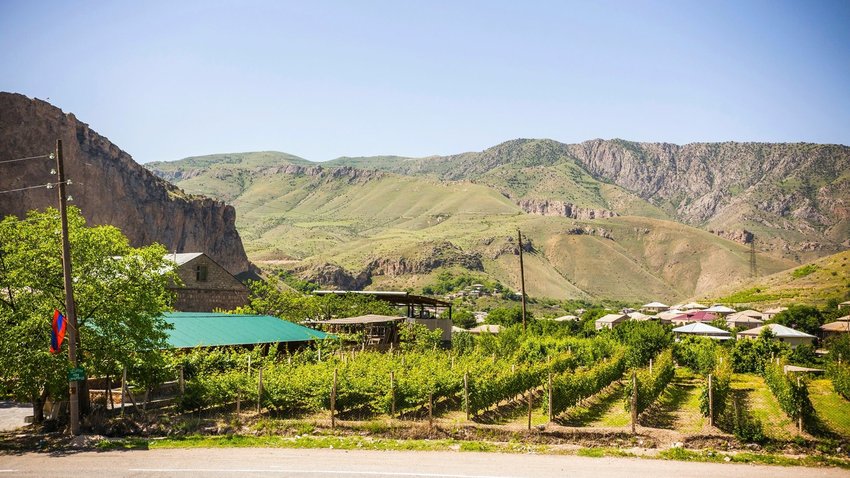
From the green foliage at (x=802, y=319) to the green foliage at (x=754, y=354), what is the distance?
28801 millimetres

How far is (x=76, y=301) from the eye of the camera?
21.5 meters

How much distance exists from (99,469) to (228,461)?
2.94m

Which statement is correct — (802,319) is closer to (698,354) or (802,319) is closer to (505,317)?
(698,354)

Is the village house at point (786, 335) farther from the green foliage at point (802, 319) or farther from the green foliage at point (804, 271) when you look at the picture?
the green foliage at point (804, 271)

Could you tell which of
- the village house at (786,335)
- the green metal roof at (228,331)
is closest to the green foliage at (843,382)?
the village house at (786,335)


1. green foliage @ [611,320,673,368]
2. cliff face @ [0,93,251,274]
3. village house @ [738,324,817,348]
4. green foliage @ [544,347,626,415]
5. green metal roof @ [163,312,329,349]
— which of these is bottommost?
village house @ [738,324,817,348]

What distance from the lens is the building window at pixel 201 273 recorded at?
181 ft

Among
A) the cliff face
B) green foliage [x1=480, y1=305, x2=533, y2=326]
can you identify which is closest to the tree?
the cliff face

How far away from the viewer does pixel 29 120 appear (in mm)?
97812

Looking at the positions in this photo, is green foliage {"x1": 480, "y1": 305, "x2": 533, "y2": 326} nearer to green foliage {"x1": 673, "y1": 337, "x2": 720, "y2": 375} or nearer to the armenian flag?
green foliage {"x1": 673, "y1": 337, "x2": 720, "y2": 375}

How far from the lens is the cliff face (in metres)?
92.5

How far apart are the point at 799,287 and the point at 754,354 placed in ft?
246

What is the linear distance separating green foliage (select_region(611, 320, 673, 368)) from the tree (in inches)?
1264

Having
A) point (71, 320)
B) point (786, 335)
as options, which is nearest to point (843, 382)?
point (786, 335)
